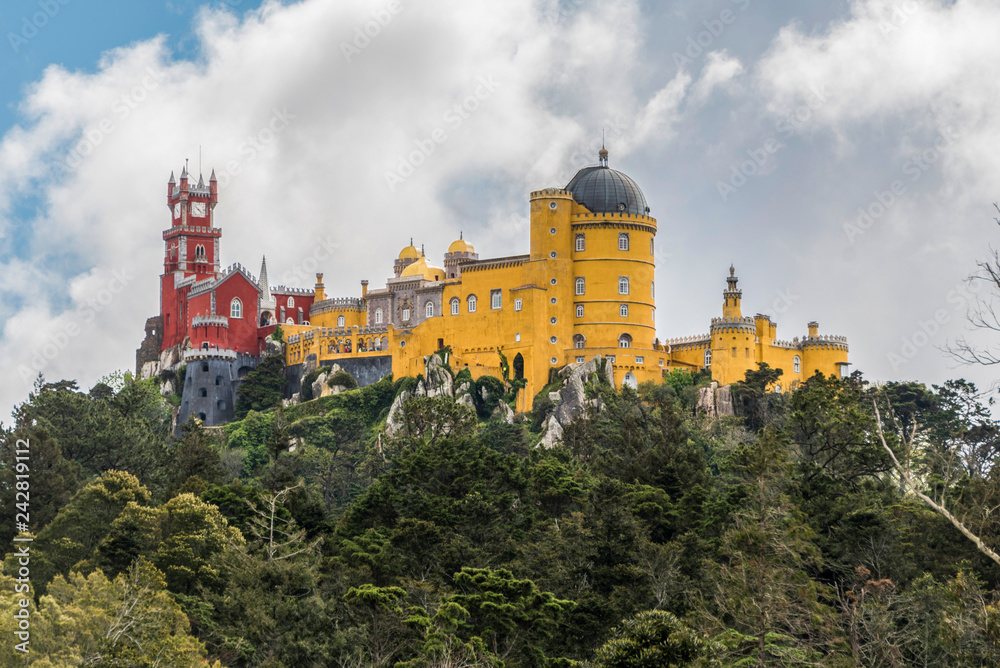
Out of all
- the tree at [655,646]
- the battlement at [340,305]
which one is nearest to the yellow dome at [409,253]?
the battlement at [340,305]

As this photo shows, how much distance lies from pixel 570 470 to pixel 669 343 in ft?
93.2

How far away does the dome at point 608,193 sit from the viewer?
79250 mm

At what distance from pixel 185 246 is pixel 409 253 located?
15.6 m

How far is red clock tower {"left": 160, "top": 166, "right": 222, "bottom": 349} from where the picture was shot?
310 feet

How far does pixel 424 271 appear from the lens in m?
84.8

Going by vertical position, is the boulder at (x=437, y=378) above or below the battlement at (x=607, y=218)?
below

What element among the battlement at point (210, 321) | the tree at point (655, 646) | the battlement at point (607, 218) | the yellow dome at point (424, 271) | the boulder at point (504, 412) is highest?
the battlement at point (607, 218)

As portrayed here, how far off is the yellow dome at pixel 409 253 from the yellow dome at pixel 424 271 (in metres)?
6.26

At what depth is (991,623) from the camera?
2536 cm

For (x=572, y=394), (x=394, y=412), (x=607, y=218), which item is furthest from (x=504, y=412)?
(x=607, y=218)

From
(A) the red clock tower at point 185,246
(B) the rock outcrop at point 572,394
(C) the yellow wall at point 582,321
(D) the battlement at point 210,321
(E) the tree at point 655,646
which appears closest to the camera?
(E) the tree at point 655,646

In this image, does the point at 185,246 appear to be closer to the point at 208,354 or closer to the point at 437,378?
the point at 208,354

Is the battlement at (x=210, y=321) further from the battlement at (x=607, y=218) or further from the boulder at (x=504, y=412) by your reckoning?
the battlement at (x=607, y=218)

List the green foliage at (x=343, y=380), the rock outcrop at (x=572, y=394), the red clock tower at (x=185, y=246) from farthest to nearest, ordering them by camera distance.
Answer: the red clock tower at (x=185, y=246) < the green foliage at (x=343, y=380) < the rock outcrop at (x=572, y=394)
